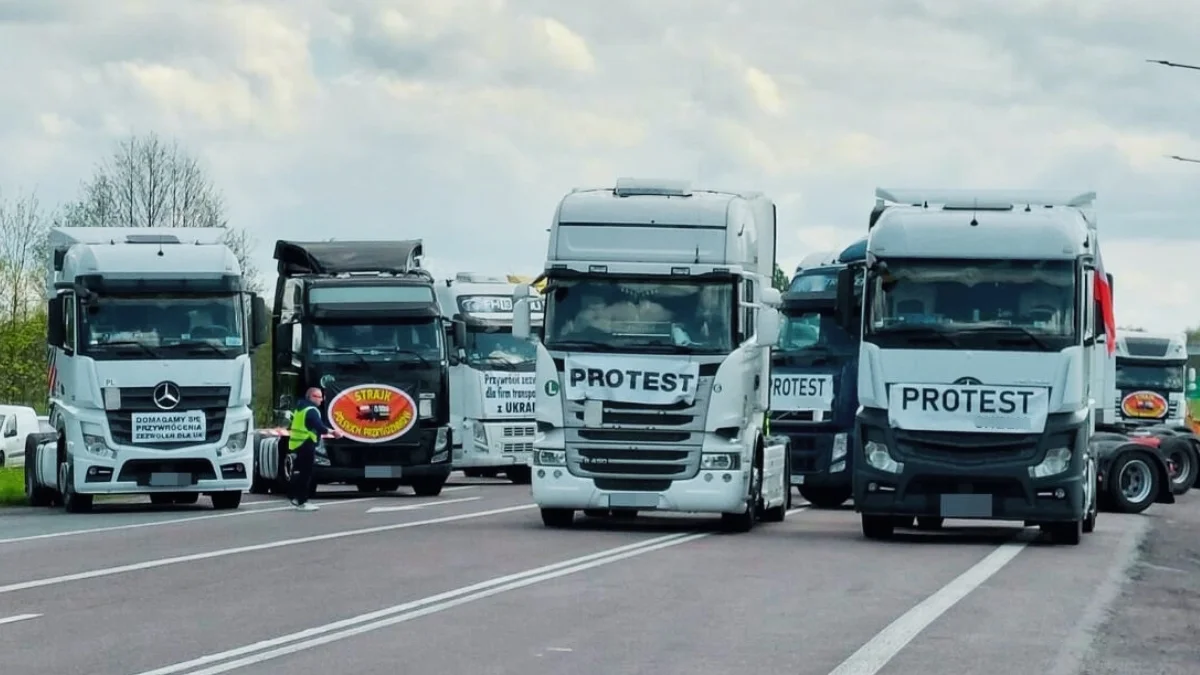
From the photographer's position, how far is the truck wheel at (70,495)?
29.1 meters

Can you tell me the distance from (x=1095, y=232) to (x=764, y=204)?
413cm

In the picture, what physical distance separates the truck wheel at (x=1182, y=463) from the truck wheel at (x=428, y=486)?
39.8ft

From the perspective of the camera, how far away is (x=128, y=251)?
2895 centimetres

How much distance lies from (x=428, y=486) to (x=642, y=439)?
37.6 feet

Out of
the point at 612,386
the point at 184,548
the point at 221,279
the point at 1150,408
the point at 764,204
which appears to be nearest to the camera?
the point at 184,548

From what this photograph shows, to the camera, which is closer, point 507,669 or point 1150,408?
point 507,669

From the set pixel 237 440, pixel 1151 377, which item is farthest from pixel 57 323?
pixel 1151 377

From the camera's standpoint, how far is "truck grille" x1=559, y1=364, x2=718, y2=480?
23.9 meters

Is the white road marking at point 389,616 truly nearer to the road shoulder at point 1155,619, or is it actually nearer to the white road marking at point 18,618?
the white road marking at point 18,618

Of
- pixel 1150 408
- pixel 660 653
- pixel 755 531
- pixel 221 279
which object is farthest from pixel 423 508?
pixel 1150 408

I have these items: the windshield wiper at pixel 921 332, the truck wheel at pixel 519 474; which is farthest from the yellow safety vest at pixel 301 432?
the truck wheel at pixel 519 474

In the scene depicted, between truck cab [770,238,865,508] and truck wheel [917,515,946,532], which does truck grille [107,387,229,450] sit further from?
truck wheel [917,515,946,532]

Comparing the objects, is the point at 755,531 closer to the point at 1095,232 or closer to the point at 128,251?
the point at 1095,232

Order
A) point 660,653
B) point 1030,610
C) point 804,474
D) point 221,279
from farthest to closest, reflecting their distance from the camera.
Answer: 1. point 804,474
2. point 221,279
3. point 1030,610
4. point 660,653
